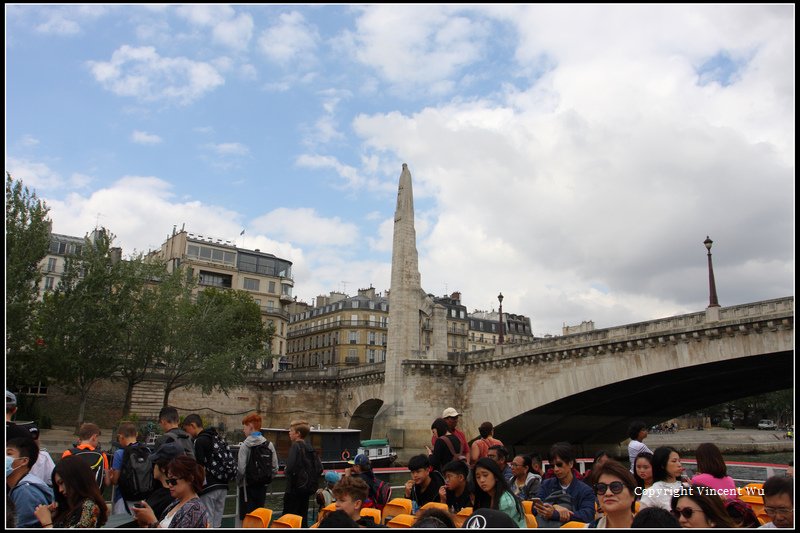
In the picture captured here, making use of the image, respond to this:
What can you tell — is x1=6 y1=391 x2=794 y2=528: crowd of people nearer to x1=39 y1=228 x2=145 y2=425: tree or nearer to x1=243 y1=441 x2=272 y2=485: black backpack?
x1=243 y1=441 x2=272 y2=485: black backpack

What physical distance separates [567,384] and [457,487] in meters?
25.1

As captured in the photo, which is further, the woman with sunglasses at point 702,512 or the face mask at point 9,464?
the face mask at point 9,464

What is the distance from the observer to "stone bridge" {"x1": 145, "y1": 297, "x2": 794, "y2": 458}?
991 inches

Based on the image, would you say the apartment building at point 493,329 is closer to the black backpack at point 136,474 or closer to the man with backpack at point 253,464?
the man with backpack at point 253,464

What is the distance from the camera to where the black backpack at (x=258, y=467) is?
28.0 ft

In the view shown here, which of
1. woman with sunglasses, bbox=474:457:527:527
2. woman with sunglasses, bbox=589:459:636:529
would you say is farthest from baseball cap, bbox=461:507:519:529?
woman with sunglasses, bbox=474:457:527:527

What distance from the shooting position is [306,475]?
869 cm

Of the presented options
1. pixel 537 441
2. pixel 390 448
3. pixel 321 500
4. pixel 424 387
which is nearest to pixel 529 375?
pixel 424 387

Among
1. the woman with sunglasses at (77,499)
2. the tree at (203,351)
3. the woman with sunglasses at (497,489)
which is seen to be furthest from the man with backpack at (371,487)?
the tree at (203,351)

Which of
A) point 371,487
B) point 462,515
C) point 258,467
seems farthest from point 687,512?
point 258,467

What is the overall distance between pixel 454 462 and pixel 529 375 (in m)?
26.8

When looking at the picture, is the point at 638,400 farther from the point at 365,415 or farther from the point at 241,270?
the point at 241,270

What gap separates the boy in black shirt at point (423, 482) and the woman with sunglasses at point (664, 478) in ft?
8.51

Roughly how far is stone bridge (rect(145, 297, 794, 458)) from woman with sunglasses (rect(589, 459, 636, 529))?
2156 cm
